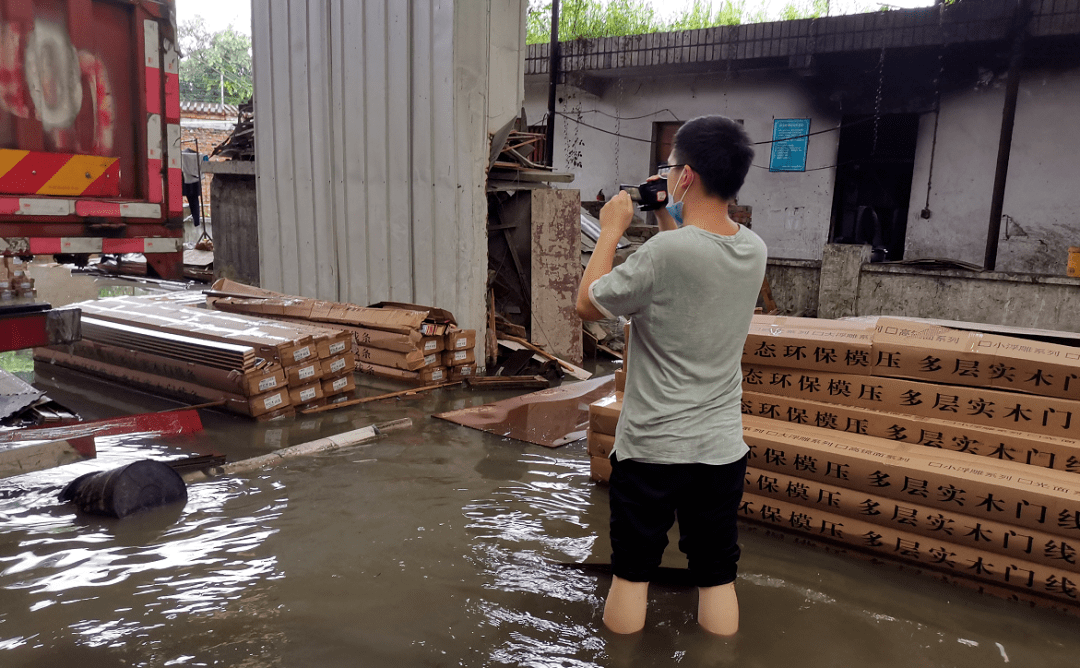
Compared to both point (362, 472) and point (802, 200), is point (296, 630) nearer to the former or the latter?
point (362, 472)

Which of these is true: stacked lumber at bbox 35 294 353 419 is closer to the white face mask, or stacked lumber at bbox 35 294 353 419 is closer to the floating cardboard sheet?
the floating cardboard sheet

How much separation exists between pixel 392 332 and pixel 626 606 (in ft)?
15.3

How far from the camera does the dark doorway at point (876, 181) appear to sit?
41.9ft

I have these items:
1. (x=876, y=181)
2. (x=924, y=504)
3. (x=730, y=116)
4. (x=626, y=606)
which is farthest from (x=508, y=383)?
(x=730, y=116)

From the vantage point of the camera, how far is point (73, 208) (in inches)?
168

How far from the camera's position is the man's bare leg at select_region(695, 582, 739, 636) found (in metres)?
2.73

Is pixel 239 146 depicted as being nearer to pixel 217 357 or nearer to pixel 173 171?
pixel 217 357

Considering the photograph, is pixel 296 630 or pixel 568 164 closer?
pixel 296 630

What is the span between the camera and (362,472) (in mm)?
4516

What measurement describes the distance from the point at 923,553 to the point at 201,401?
17.1 feet

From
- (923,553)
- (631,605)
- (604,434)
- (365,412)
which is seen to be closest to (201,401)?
(365,412)

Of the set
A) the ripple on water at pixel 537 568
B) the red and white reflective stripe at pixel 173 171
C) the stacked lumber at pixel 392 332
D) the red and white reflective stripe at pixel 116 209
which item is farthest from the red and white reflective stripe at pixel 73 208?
the ripple on water at pixel 537 568

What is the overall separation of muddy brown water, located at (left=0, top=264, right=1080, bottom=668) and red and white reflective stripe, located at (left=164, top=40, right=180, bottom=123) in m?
2.24

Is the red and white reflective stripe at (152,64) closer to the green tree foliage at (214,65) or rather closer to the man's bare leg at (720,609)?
the man's bare leg at (720,609)
